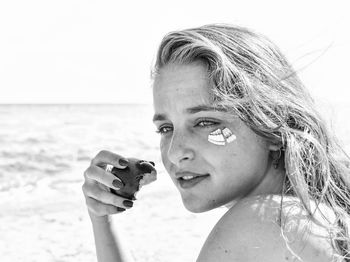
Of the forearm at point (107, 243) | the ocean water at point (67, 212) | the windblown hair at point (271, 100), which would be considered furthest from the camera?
the ocean water at point (67, 212)

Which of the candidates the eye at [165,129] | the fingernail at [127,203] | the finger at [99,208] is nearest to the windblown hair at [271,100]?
the eye at [165,129]

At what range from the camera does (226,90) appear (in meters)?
2.14

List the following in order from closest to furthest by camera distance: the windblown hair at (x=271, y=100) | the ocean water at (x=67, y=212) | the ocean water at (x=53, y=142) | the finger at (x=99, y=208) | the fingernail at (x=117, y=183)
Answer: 1. the windblown hair at (x=271, y=100)
2. the fingernail at (x=117, y=183)
3. the finger at (x=99, y=208)
4. the ocean water at (x=67, y=212)
5. the ocean water at (x=53, y=142)

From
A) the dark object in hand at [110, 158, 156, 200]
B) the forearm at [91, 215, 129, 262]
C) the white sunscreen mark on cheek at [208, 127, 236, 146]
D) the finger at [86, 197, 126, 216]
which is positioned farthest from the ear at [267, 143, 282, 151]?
the forearm at [91, 215, 129, 262]

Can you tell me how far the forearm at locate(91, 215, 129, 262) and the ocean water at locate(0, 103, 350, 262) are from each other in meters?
0.04

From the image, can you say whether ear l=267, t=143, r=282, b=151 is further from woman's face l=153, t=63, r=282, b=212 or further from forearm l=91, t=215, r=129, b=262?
forearm l=91, t=215, r=129, b=262

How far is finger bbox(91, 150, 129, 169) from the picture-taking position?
91.4 inches

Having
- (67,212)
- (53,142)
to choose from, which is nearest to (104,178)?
(67,212)

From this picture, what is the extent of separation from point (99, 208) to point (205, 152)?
653 millimetres

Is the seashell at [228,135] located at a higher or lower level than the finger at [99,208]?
higher

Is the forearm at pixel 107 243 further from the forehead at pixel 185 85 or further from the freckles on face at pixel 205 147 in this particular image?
the forehead at pixel 185 85

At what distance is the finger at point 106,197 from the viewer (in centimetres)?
235

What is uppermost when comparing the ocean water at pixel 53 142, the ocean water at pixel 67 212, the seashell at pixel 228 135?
the seashell at pixel 228 135

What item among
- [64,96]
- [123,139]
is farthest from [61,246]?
[64,96]
